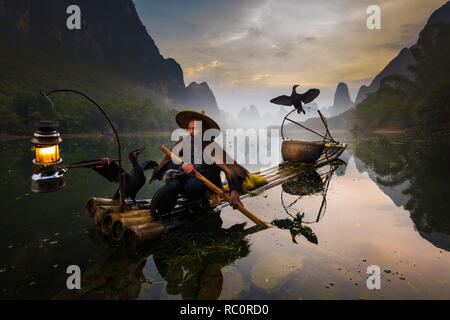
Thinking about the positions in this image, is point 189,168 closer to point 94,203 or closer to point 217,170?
point 217,170

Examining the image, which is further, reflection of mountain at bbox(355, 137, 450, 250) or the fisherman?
reflection of mountain at bbox(355, 137, 450, 250)

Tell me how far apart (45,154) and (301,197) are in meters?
6.27

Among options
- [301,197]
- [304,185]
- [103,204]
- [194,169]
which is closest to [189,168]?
[194,169]

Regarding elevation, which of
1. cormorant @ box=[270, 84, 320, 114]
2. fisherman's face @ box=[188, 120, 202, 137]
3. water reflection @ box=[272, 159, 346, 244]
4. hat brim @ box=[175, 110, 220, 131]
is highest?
cormorant @ box=[270, 84, 320, 114]

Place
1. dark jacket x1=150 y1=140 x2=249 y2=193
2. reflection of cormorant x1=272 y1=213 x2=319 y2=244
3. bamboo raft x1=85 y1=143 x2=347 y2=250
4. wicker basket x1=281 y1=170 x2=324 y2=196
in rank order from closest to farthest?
bamboo raft x1=85 y1=143 x2=347 y2=250 → dark jacket x1=150 y1=140 x2=249 y2=193 → reflection of cormorant x1=272 y1=213 x2=319 y2=244 → wicker basket x1=281 y1=170 x2=324 y2=196

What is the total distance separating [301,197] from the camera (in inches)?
267

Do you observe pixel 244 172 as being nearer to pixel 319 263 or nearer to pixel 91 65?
pixel 319 263

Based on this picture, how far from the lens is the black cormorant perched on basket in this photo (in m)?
3.58

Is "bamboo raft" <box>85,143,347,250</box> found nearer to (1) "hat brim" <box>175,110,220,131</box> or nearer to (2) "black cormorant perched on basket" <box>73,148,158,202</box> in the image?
(2) "black cormorant perched on basket" <box>73,148,158,202</box>

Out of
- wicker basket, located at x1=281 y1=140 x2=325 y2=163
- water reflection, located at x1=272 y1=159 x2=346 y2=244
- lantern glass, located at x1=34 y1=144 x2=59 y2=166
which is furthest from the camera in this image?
wicker basket, located at x1=281 y1=140 x2=325 y2=163

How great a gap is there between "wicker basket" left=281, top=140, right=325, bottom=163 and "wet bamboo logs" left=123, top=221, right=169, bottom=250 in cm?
839

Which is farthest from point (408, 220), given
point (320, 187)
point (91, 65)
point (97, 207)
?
point (91, 65)

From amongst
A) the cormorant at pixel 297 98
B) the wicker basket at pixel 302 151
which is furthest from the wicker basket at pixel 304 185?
the cormorant at pixel 297 98

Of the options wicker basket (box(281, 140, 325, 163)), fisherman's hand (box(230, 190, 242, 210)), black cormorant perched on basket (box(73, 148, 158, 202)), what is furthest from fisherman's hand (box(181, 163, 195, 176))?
wicker basket (box(281, 140, 325, 163))
